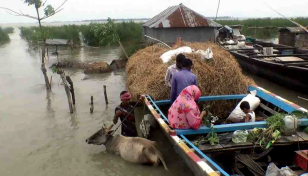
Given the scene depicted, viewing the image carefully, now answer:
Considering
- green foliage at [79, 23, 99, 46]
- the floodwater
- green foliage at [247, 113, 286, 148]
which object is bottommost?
the floodwater

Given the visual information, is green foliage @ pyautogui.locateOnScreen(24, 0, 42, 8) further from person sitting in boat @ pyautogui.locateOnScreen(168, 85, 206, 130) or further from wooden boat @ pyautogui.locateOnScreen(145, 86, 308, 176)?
person sitting in boat @ pyautogui.locateOnScreen(168, 85, 206, 130)

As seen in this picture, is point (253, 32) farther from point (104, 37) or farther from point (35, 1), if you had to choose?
point (35, 1)

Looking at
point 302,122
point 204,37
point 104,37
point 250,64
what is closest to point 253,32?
point 204,37

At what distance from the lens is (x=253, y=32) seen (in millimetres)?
27047

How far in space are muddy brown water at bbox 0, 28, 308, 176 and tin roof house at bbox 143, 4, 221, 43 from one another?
4.03 m

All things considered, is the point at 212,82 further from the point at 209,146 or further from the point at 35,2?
the point at 35,2

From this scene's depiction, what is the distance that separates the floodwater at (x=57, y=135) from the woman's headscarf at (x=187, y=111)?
99cm

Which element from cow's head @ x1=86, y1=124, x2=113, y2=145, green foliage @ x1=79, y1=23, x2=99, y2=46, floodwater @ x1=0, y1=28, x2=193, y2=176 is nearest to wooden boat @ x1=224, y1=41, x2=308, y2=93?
floodwater @ x1=0, y1=28, x2=193, y2=176

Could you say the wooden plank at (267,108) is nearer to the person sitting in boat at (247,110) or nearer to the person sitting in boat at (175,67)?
the person sitting in boat at (247,110)

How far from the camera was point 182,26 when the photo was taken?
13.6m

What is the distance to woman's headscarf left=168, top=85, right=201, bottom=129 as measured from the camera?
3.42 metres

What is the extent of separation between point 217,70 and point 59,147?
140 inches

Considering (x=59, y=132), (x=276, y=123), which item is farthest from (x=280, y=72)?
(x=59, y=132)

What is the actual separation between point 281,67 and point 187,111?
608 cm
